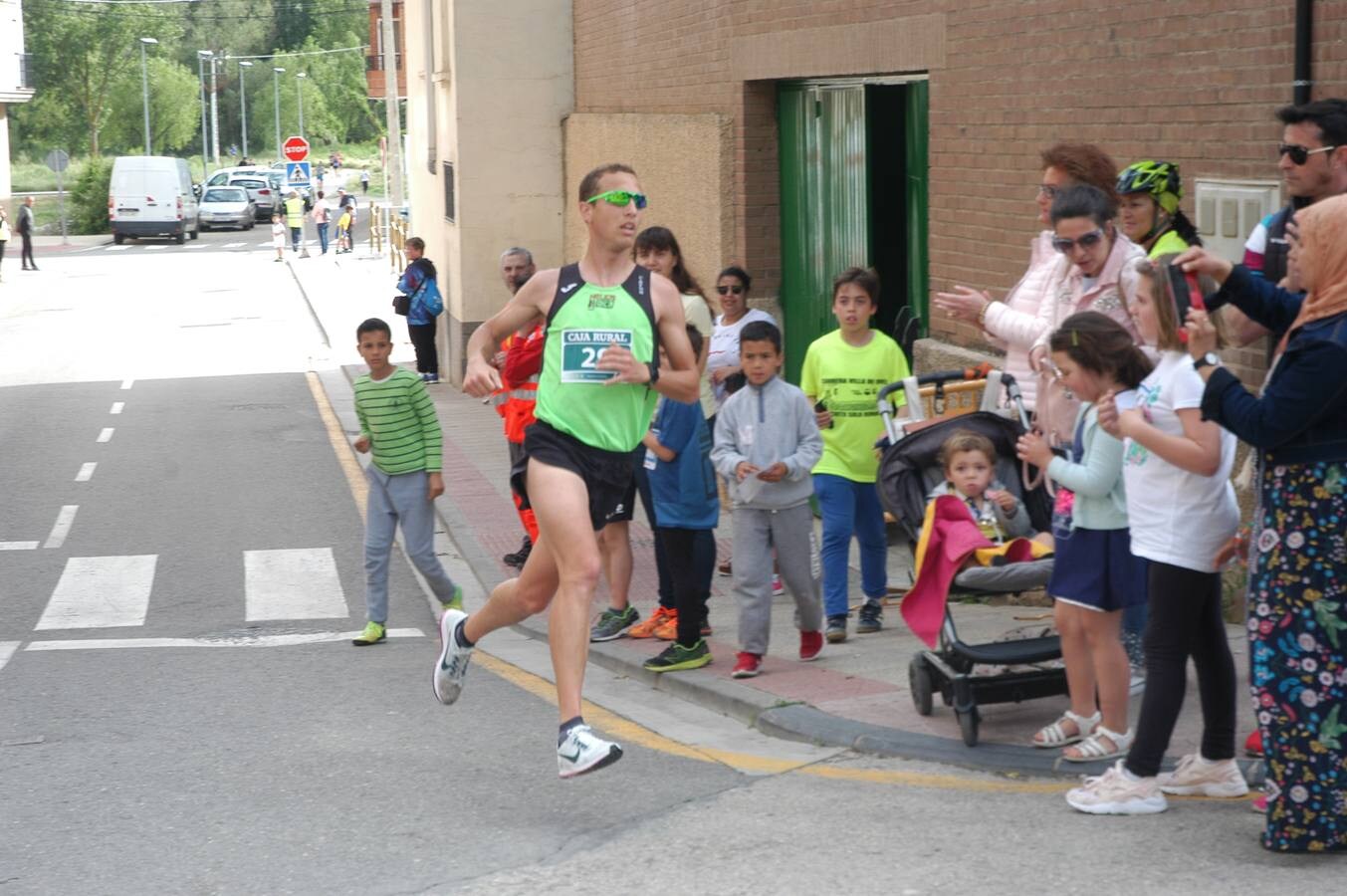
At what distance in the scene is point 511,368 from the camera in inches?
317

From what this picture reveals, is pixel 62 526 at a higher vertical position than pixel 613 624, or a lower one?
lower

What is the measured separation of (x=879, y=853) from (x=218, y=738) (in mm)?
3185

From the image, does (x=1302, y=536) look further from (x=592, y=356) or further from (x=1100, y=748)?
(x=592, y=356)

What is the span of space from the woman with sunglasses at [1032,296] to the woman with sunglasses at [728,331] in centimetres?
249

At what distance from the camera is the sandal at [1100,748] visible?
6254 millimetres

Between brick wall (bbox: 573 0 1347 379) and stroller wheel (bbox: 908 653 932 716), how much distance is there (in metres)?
2.29

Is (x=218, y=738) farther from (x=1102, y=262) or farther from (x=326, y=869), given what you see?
(x=1102, y=262)

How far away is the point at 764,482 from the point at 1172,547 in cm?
271

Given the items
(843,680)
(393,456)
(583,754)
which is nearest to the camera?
(583,754)

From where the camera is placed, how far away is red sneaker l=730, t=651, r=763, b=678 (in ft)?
26.6

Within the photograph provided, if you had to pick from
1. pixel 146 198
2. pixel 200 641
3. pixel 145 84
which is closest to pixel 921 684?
pixel 200 641

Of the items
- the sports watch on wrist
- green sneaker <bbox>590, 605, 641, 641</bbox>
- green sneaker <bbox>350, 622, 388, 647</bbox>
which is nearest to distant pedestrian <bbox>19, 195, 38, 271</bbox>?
green sneaker <bbox>350, 622, 388, 647</bbox>

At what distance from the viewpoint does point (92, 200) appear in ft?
224

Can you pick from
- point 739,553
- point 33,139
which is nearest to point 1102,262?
point 739,553
